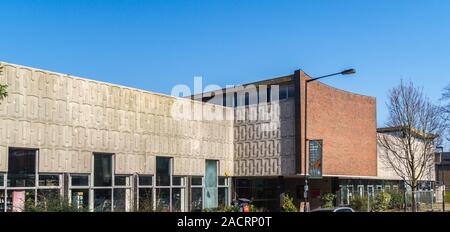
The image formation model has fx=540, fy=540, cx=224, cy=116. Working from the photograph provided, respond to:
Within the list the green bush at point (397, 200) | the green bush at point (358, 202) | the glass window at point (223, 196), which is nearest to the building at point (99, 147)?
the glass window at point (223, 196)

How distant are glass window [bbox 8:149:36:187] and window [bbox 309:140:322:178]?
62.7 feet

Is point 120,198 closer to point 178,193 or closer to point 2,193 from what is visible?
point 178,193

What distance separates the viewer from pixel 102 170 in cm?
3138

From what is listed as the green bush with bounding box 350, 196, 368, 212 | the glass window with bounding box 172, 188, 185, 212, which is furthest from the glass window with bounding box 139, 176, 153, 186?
the green bush with bounding box 350, 196, 368, 212

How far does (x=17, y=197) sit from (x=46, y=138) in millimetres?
3507

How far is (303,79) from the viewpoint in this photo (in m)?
40.1

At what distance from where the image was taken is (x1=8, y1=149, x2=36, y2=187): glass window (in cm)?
2625

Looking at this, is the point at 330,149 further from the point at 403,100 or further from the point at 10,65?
the point at 10,65

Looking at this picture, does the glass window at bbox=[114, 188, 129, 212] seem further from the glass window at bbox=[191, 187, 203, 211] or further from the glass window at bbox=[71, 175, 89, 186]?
the glass window at bbox=[191, 187, 203, 211]

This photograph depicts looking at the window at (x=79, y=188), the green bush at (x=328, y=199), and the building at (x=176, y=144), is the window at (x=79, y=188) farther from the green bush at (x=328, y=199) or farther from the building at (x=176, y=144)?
the green bush at (x=328, y=199)

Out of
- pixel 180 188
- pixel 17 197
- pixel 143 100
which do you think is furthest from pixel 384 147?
pixel 17 197

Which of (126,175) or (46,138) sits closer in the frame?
(46,138)

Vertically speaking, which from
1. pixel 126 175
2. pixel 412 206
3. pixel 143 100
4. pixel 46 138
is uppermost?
pixel 143 100

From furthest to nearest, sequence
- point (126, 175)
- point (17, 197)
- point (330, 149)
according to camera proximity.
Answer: point (330, 149), point (126, 175), point (17, 197)
